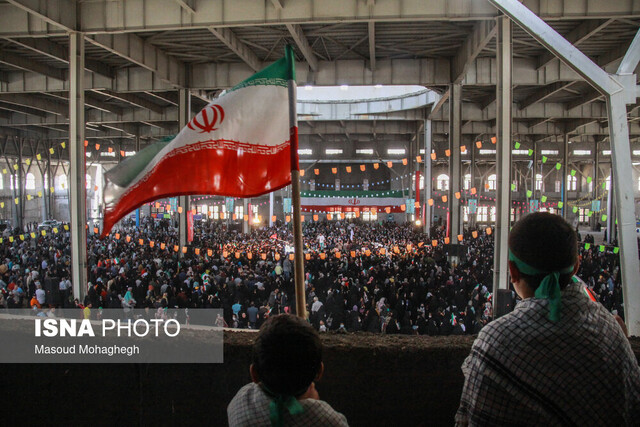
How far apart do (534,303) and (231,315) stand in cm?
1121

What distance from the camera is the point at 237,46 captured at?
19047 millimetres

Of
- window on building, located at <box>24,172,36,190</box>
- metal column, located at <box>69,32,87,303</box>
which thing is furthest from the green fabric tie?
window on building, located at <box>24,172,36,190</box>

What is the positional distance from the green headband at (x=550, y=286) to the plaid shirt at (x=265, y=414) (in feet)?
2.93

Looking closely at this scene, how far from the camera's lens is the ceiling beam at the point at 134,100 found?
2675 cm

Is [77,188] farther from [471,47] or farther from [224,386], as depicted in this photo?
[471,47]

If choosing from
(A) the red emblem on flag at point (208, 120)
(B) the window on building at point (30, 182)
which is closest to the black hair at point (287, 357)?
(A) the red emblem on flag at point (208, 120)

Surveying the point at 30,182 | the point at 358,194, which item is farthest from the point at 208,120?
the point at 30,182

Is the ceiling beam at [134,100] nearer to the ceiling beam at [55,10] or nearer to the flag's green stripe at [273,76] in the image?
the ceiling beam at [55,10]

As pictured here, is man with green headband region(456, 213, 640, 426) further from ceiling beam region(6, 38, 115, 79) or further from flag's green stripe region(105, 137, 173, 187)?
ceiling beam region(6, 38, 115, 79)

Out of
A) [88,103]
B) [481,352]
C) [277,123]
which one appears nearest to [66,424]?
[277,123]

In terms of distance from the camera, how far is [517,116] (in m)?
29.8

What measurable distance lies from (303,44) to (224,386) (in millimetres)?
16513

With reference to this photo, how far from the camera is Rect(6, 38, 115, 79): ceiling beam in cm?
1747

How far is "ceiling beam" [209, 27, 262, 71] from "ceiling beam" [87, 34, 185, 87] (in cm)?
342
